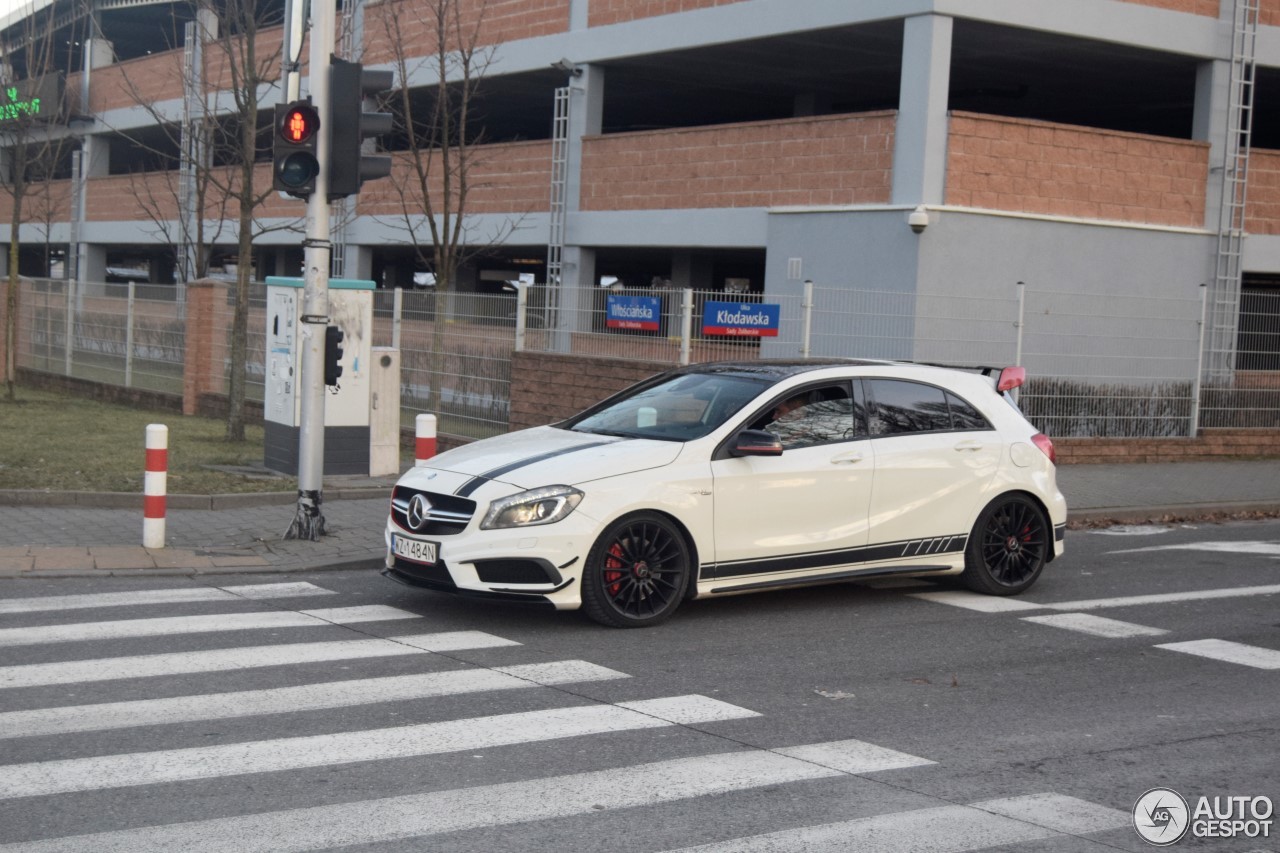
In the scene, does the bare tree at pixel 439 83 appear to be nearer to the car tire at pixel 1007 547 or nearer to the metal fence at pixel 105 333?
the metal fence at pixel 105 333

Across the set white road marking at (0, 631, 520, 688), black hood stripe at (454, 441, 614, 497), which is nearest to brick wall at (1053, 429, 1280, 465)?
black hood stripe at (454, 441, 614, 497)

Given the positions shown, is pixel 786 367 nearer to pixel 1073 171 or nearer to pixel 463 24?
pixel 1073 171

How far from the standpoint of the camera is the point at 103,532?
38.0 ft

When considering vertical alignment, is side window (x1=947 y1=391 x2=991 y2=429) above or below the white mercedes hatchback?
above

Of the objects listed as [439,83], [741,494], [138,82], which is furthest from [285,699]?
[138,82]

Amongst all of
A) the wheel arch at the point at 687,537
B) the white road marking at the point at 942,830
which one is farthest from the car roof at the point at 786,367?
the white road marking at the point at 942,830

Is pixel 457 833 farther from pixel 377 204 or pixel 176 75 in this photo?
pixel 176 75

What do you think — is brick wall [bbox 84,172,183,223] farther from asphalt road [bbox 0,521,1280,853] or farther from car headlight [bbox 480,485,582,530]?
car headlight [bbox 480,485,582,530]

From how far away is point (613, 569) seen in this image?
28.1 feet

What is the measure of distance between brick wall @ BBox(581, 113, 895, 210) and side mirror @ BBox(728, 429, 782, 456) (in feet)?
37.6

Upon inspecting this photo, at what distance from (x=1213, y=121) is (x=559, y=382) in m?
11.1

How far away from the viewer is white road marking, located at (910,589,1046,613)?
9.84 metres

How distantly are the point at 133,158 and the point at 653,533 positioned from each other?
136 feet

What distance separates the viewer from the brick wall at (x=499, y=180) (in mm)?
26438
